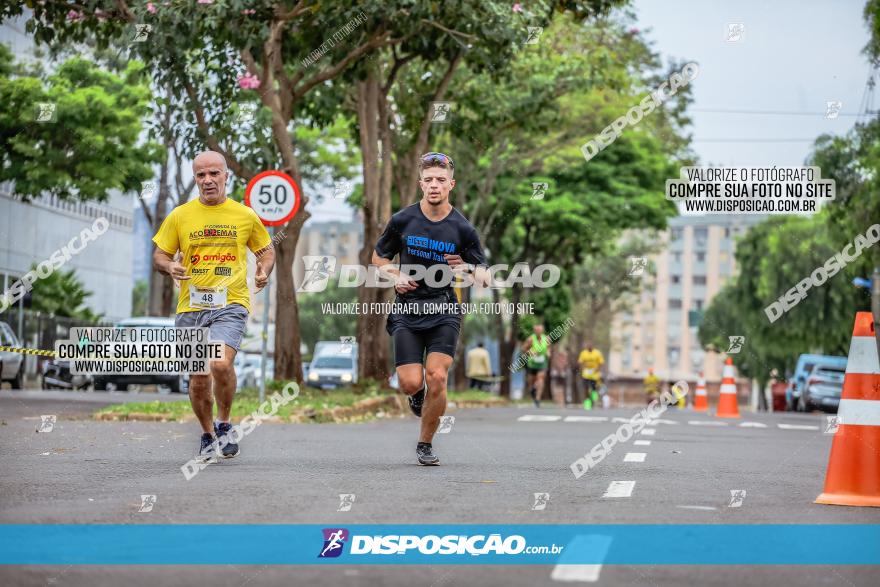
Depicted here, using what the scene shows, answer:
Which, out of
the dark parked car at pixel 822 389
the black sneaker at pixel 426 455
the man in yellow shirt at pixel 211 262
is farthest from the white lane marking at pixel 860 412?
the dark parked car at pixel 822 389

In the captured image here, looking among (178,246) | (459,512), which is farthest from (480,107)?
(459,512)

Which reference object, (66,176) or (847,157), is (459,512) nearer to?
(66,176)

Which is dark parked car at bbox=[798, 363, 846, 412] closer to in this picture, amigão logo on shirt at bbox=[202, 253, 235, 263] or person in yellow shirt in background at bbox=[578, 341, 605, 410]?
person in yellow shirt in background at bbox=[578, 341, 605, 410]

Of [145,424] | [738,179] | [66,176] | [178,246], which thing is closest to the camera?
[178,246]

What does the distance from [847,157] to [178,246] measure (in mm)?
29767

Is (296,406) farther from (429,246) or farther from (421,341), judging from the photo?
(429,246)

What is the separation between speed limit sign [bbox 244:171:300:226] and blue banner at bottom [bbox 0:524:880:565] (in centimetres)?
1115

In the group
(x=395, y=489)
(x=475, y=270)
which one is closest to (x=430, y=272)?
(x=475, y=270)

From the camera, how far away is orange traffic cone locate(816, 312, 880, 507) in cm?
831

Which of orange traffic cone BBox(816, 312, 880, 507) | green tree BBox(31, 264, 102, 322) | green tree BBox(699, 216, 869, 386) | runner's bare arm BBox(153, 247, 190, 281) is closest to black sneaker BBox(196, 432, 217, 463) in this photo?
runner's bare arm BBox(153, 247, 190, 281)

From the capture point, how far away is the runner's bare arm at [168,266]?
1002cm

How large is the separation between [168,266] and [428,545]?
4567 mm

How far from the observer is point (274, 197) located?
691 inches

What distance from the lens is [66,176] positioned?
31.0 meters
